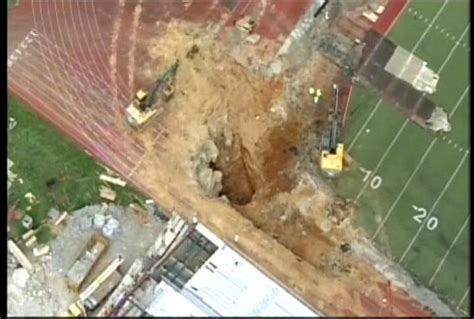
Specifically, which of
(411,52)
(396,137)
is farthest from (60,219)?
(411,52)

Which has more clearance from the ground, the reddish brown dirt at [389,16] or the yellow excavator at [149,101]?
the reddish brown dirt at [389,16]

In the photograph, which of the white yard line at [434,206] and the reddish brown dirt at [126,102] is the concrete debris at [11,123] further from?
the white yard line at [434,206]

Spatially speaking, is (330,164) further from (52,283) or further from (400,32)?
(52,283)

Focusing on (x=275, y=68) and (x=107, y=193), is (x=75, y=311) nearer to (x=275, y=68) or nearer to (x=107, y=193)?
(x=107, y=193)

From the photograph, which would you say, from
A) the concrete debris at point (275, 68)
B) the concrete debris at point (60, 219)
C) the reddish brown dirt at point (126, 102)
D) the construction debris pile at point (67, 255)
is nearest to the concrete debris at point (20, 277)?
the construction debris pile at point (67, 255)

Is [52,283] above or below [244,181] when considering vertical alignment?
below

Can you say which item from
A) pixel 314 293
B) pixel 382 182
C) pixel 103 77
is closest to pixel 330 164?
pixel 382 182

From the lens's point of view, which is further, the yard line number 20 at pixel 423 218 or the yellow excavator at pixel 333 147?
the yard line number 20 at pixel 423 218
